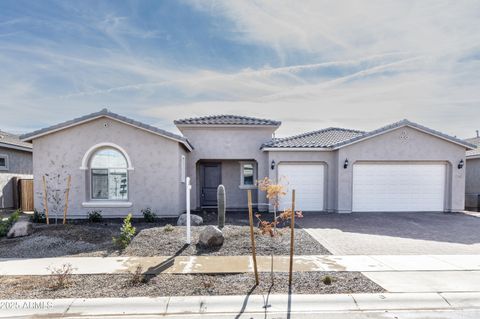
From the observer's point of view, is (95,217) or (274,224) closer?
(274,224)

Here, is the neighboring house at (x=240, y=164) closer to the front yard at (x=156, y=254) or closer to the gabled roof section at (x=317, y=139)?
the gabled roof section at (x=317, y=139)

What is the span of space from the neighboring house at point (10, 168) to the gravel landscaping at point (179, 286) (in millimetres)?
13724

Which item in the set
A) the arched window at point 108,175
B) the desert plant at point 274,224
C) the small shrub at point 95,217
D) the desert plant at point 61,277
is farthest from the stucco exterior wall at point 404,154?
the desert plant at point 61,277

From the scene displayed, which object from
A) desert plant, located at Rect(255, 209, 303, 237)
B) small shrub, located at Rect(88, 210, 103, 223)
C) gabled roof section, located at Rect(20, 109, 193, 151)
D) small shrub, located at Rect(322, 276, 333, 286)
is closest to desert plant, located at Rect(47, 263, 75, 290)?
desert plant, located at Rect(255, 209, 303, 237)

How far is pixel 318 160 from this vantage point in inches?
588

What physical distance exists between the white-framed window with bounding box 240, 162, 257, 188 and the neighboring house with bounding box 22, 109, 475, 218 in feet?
0.20

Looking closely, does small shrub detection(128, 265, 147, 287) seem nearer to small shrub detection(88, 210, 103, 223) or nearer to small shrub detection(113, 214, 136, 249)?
small shrub detection(113, 214, 136, 249)

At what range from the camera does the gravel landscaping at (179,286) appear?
5270mm

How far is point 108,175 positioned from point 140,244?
555 centimetres

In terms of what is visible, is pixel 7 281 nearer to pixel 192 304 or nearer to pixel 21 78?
pixel 192 304

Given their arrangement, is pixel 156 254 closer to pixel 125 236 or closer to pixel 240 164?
pixel 125 236

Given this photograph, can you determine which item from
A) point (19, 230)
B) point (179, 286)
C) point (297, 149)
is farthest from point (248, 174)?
point (179, 286)

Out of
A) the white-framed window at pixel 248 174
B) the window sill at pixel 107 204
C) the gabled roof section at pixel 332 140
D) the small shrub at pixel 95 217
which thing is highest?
the gabled roof section at pixel 332 140

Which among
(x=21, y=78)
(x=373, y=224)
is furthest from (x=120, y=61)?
(x=373, y=224)
